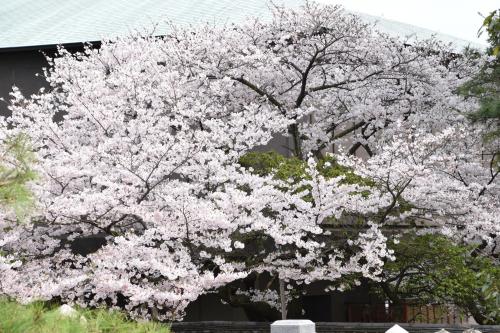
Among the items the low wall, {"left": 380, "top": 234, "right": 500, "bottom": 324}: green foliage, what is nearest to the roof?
{"left": 380, "top": 234, "right": 500, "bottom": 324}: green foliage

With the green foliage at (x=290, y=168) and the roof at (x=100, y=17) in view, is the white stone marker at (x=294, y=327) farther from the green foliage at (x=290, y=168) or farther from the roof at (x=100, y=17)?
the roof at (x=100, y=17)

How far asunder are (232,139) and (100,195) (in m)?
3.15

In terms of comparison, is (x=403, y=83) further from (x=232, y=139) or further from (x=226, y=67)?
(x=232, y=139)

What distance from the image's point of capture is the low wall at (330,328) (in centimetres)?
1454

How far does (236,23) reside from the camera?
2142cm

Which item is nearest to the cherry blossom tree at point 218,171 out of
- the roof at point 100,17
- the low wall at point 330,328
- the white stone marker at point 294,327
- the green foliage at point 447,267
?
the green foliage at point 447,267

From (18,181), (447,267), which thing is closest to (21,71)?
(447,267)

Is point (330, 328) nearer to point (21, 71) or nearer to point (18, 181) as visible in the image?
point (18, 181)

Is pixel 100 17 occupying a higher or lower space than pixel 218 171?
higher

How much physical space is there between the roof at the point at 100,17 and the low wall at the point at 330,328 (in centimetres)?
782

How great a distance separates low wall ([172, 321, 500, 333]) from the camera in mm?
14539

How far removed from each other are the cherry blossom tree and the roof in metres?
1.97

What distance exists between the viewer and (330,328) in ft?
49.9

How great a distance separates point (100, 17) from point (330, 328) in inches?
473
